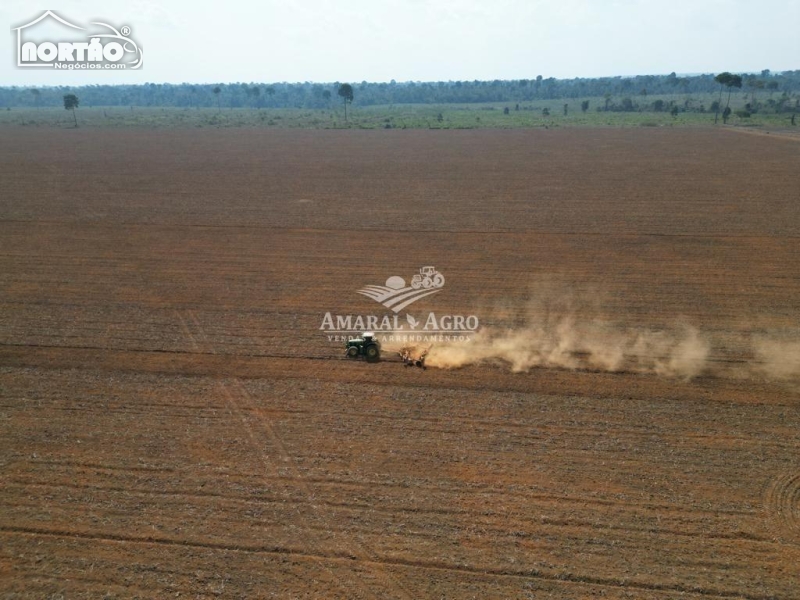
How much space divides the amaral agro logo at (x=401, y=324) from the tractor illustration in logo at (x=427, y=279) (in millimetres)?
959

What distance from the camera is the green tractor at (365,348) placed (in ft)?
66.6

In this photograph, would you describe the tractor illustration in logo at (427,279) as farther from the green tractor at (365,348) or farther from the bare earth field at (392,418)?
the green tractor at (365,348)

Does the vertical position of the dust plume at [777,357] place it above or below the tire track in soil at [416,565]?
above

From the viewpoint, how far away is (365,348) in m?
20.3

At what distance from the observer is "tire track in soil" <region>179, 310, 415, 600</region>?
38.7ft

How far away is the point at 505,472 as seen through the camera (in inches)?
577

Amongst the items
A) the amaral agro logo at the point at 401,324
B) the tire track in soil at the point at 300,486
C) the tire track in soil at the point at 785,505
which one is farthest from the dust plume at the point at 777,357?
the tire track in soil at the point at 300,486

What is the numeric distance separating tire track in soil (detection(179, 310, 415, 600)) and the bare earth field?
7 cm

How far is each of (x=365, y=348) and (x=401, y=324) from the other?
3.25m

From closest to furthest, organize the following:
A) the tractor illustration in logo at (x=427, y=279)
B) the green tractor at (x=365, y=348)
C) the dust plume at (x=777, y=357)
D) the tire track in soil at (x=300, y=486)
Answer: the tire track in soil at (x=300, y=486) → the dust plume at (x=777, y=357) → the green tractor at (x=365, y=348) → the tractor illustration in logo at (x=427, y=279)

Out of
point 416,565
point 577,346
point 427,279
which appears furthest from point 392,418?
point 427,279

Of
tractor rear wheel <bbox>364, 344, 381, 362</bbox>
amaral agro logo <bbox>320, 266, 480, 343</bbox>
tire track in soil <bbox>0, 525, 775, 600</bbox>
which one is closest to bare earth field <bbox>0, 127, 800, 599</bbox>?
tire track in soil <bbox>0, 525, 775, 600</bbox>

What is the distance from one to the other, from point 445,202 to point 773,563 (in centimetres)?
3525

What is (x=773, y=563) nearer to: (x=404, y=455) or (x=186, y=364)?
(x=404, y=455)
